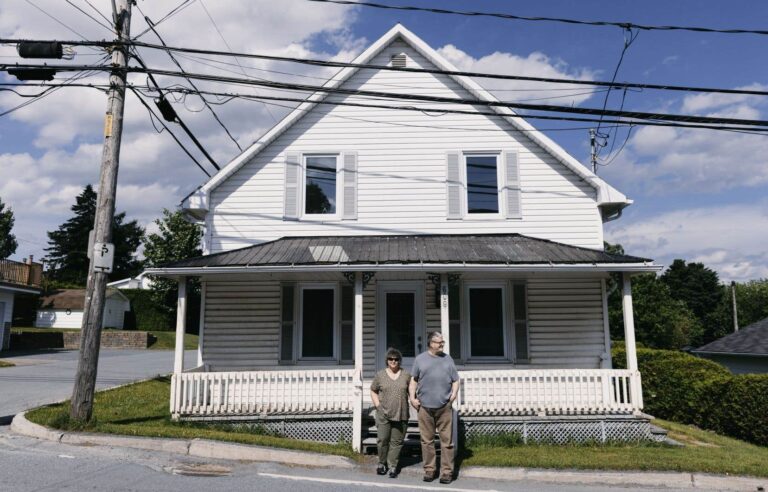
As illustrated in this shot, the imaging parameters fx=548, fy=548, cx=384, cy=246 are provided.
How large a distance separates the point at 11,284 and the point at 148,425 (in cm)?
2130

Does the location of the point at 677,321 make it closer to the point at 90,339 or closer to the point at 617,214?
the point at 617,214

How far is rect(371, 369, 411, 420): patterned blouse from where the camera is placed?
704cm

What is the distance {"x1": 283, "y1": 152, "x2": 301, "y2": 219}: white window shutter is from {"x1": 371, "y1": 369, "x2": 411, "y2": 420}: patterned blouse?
19.6 feet

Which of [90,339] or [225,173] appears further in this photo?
[225,173]

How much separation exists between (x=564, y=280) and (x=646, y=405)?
179 inches

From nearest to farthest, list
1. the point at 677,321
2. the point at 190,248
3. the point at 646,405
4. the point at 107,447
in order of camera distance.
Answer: the point at 107,447
the point at 646,405
the point at 190,248
the point at 677,321

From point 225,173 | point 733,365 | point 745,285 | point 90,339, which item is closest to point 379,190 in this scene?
point 225,173

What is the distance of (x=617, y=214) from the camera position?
1246 cm

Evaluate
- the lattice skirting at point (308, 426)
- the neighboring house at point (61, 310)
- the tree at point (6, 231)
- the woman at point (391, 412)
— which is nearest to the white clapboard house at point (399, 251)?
the lattice skirting at point (308, 426)

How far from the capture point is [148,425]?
8.88m

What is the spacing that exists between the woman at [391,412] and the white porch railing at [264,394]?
210cm

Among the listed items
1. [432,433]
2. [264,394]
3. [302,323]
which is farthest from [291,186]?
[432,433]

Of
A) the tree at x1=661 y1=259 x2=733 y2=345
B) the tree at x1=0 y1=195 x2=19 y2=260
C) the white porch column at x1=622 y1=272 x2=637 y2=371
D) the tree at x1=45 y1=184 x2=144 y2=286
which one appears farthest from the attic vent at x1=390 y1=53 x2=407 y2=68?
the tree at x1=661 y1=259 x2=733 y2=345

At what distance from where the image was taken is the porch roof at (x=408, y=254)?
A: 9.57 meters
